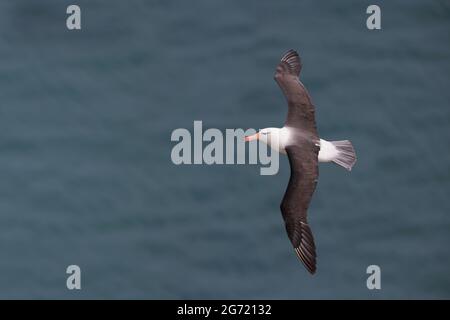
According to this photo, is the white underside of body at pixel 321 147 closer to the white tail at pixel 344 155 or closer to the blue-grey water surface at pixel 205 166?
the white tail at pixel 344 155

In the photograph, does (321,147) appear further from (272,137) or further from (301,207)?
(301,207)

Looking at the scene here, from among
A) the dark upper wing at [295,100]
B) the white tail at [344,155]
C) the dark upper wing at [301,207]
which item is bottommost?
the dark upper wing at [301,207]

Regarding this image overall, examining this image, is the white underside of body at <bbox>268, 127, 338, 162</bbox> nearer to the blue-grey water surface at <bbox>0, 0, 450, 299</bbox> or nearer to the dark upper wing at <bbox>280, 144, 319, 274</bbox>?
the dark upper wing at <bbox>280, 144, 319, 274</bbox>

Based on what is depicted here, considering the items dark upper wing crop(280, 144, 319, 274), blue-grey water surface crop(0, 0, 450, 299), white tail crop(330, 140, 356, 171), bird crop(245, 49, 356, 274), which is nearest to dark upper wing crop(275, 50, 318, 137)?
bird crop(245, 49, 356, 274)

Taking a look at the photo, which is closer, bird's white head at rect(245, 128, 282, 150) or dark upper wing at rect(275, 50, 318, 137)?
bird's white head at rect(245, 128, 282, 150)

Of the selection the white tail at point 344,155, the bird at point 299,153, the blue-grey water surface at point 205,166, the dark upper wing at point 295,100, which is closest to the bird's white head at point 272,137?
the bird at point 299,153

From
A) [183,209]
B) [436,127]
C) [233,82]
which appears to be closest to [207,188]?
[183,209]
